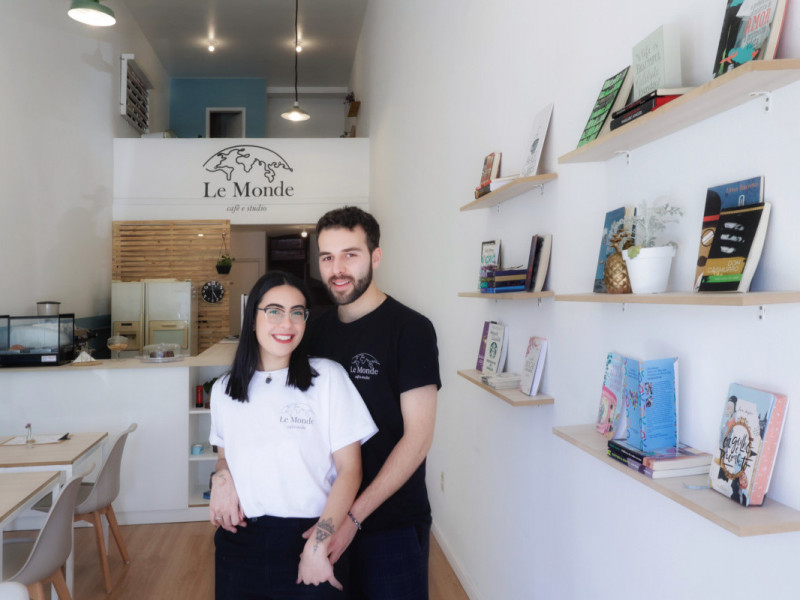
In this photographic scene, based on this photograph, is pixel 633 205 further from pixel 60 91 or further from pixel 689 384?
pixel 60 91

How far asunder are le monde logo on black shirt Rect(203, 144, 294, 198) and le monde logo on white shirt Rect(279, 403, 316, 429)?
6.69 m

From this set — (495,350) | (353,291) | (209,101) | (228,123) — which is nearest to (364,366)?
(353,291)

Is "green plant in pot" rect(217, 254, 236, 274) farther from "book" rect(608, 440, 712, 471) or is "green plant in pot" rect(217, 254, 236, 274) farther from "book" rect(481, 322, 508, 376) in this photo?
"book" rect(608, 440, 712, 471)

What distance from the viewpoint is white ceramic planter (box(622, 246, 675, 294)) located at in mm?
1471

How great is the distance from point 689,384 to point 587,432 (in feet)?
1.37

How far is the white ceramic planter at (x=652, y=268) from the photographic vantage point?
4.83 feet

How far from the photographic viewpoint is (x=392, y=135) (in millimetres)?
5969

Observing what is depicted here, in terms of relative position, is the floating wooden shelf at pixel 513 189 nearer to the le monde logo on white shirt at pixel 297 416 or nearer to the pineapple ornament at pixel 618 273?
the pineapple ornament at pixel 618 273

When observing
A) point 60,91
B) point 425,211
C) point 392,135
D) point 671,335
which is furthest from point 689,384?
point 60,91

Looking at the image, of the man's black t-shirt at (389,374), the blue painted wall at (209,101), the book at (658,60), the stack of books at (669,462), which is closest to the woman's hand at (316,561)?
the man's black t-shirt at (389,374)

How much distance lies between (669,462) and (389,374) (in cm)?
87

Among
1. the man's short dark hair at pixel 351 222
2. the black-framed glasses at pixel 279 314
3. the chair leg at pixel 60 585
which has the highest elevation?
the man's short dark hair at pixel 351 222

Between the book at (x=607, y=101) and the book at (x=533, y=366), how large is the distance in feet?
2.82

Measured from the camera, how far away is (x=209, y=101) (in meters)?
11.2
